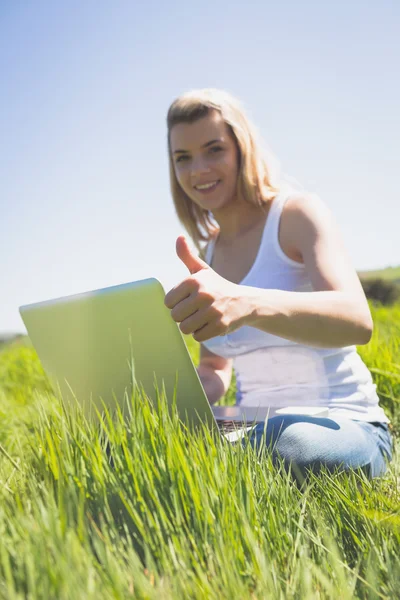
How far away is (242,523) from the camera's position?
3.00 ft

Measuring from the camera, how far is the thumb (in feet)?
3.92

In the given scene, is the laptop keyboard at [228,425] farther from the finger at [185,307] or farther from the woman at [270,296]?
the finger at [185,307]

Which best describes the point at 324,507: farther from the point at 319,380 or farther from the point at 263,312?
the point at 319,380

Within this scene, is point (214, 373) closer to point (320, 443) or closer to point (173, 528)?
point (320, 443)

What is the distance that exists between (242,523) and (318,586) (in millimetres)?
135

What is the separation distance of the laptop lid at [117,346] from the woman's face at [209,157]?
955 mm

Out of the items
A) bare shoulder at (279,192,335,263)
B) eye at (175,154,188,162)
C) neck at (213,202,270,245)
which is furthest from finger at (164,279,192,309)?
eye at (175,154,188,162)

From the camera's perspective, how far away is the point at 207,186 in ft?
6.99

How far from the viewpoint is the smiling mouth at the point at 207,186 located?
211cm

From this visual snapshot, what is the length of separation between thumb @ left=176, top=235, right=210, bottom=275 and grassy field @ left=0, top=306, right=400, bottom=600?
0.99 feet

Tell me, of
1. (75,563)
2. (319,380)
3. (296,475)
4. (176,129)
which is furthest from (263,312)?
(176,129)

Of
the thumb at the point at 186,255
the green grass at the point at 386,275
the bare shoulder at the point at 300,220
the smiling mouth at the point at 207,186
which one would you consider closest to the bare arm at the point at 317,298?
the bare shoulder at the point at 300,220

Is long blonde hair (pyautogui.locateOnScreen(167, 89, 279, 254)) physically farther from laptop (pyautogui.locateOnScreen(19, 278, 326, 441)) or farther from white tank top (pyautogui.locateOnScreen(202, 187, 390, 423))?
laptop (pyautogui.locateOnScreen(19, 278, 326, 441))

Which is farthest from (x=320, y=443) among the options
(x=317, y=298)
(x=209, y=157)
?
(x=209, y=157)
